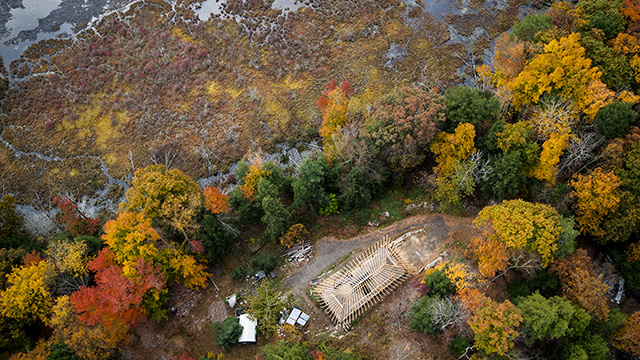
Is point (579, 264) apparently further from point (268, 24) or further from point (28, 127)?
point (28, 127)

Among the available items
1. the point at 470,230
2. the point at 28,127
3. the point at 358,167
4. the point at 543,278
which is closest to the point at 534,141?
the point at 470,230

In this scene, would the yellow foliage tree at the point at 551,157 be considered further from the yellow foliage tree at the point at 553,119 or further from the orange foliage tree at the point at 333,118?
the orange foliage tree at the point at 333,118

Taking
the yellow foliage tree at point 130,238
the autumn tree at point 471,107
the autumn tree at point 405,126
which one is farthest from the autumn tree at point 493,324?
the yellow foliage tree at point 130,238

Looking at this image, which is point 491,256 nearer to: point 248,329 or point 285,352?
point 285,352

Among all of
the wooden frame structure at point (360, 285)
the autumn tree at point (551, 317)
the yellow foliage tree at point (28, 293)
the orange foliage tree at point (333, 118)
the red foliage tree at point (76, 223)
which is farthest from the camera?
the orange foliage tree at point (333, 118)

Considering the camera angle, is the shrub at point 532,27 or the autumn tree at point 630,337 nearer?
the autumn tree at point 630,337

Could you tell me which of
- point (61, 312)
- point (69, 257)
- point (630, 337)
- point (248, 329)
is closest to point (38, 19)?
point (69, 257)
